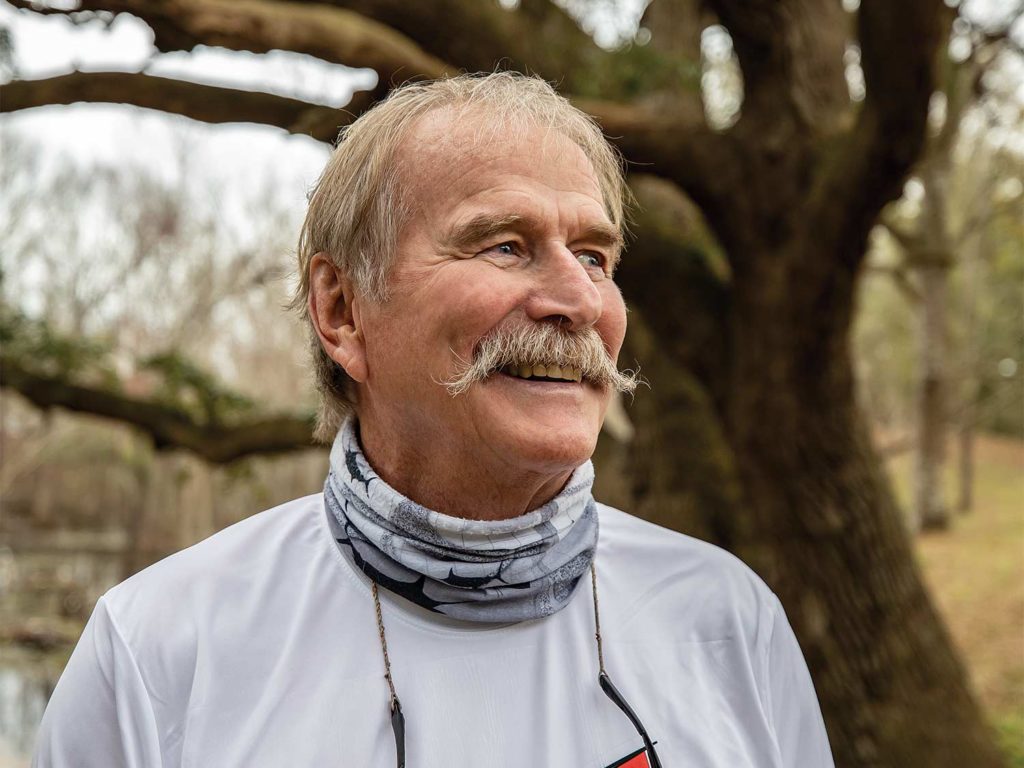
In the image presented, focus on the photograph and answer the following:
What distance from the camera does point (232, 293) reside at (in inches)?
1030

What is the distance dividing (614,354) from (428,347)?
32 centimetres

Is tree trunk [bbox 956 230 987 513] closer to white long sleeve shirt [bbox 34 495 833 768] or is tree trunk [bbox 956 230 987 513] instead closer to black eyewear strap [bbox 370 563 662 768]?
white long sleeve shirt [bbox 34 495 833 768]

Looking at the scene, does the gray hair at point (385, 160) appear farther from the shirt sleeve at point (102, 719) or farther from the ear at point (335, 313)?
the shirt sleeve at point (102, 719)

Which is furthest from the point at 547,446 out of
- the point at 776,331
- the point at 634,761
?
the point at 776,331

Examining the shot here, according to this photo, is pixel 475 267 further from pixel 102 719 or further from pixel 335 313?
pixel 102 719

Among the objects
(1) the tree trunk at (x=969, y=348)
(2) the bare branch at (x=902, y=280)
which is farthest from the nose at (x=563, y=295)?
(1) the tree trunk at (x=969, y=348)

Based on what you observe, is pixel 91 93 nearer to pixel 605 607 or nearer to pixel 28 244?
pixel 605 607

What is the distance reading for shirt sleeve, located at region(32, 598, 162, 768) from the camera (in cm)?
141

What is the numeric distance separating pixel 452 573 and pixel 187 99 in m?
3.25

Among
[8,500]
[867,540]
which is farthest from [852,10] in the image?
[8,500]

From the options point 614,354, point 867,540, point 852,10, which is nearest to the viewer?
point 614,354

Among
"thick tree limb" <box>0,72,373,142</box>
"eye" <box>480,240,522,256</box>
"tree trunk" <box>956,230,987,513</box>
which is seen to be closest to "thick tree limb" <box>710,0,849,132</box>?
"thick tree limb" <box>0,72,373,142</box>

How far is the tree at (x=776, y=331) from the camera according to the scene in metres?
4.52

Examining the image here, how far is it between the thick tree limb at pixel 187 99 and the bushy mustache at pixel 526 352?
7.87ft
